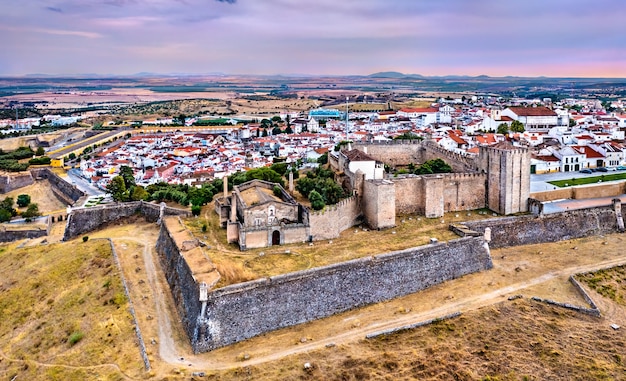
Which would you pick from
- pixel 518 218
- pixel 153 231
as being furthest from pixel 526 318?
pixel 153 231

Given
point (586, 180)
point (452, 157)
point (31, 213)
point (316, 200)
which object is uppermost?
point (452, 157)

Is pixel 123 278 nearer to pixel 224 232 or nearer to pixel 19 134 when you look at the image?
pixel 224 232

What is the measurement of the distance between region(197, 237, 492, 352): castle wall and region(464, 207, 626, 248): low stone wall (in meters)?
3.11

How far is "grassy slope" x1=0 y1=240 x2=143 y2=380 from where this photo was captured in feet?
60.0

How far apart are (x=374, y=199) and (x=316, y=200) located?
3.20 m

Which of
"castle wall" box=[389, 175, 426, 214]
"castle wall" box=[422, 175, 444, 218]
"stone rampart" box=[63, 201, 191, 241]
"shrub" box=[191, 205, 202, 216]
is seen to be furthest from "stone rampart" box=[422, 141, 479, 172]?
"stone rampart" box=[63, 201, 191, 241]

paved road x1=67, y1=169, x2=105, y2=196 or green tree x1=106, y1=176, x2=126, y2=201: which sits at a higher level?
green tree x1=106, y1=176, x2=126, y2=201

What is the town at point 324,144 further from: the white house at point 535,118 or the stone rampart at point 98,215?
the stone rampart at point 98,215

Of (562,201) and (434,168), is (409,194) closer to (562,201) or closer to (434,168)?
(434,168)

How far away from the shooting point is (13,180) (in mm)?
51375

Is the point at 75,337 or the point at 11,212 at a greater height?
the point at 11,212

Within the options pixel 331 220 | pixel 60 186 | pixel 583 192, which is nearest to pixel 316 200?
pixel 331 220

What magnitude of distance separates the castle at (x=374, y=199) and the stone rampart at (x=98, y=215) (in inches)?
241

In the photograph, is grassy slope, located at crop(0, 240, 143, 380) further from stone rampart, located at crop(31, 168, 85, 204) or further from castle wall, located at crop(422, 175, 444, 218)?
castle wall, located at crop(422, 175, 444, 218)
